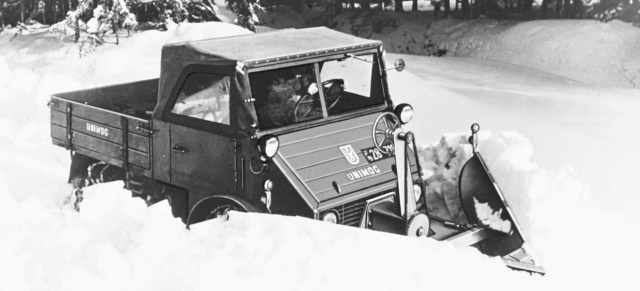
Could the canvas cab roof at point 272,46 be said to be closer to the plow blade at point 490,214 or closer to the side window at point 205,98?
the side window at point 205,98

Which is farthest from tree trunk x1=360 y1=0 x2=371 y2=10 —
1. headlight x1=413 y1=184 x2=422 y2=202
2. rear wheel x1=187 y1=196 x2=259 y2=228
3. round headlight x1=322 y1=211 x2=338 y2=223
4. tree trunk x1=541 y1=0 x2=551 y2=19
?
round headlight x1=322 y1=211 x2=338 y2=223

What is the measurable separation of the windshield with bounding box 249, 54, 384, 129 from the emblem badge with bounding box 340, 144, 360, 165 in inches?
13.3

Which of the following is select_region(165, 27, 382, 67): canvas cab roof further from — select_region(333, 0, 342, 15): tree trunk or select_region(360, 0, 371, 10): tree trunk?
select_region(360, 0, 371, 10): tree trunk

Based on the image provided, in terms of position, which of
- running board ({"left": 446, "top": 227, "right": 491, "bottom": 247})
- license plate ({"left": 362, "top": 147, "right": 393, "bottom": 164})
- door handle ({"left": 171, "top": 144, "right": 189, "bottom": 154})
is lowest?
running board ({"left": 446, "top": 227, "right": 491, "bottom": 247})

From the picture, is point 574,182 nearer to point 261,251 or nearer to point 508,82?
point 261,251

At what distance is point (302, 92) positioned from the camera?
713 centimetres

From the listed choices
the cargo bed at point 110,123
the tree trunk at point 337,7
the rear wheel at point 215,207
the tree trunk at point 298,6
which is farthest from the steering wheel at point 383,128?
the tree trunk at point 298,6

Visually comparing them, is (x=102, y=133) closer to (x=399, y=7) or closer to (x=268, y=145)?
(x=268, y=145)

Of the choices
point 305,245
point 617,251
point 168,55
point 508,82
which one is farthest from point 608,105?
point 305,245

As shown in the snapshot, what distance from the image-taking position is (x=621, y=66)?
2808 centimetres

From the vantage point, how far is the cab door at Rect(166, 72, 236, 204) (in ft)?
23.1

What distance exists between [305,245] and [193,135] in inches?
99.8

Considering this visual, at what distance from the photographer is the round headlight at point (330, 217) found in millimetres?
6699

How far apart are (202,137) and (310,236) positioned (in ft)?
7.58
